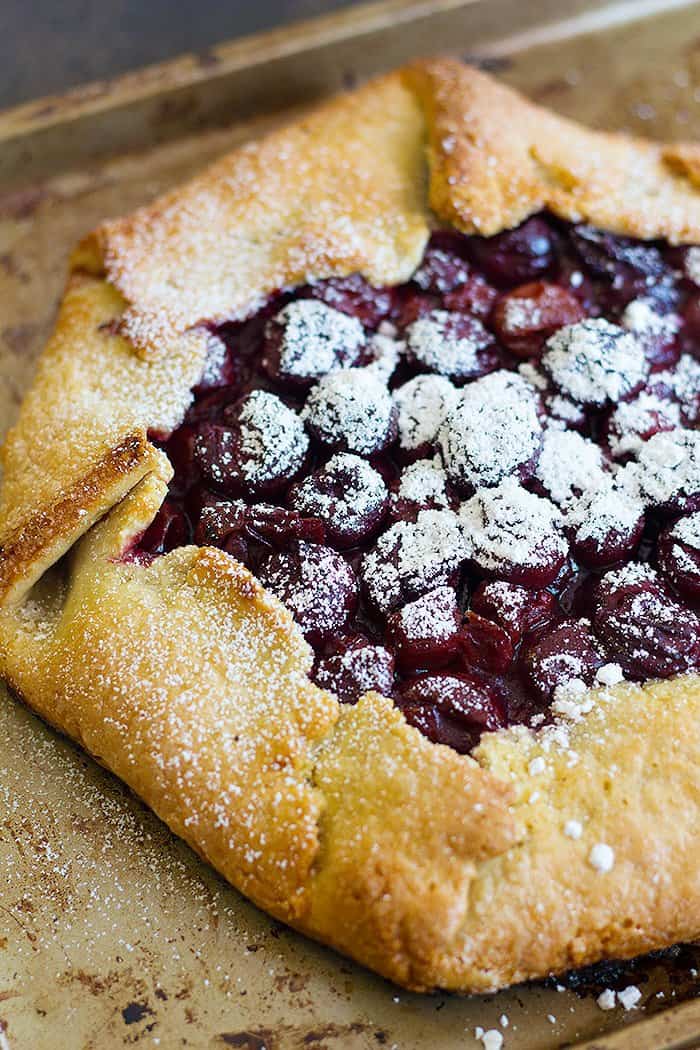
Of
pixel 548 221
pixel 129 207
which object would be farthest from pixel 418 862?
pixel 129 207

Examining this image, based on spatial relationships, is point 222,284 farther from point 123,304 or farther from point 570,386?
point 570,386

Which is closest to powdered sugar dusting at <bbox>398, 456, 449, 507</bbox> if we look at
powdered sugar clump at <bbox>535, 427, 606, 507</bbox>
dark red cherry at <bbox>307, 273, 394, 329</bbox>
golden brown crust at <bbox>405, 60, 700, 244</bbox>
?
powdered sugar clump at <bbox>535, 427, 606, 507</bbox>

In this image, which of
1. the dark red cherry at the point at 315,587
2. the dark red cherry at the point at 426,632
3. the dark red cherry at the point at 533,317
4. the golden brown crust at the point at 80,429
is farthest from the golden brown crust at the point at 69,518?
the dark red cherry at the point at 533,317

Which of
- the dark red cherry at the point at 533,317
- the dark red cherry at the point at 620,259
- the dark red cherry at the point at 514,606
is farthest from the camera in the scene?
the dark red cherry at the point at 620,259

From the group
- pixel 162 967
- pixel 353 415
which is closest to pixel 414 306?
pixel 353 415

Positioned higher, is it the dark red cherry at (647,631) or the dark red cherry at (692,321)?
the dark red cherry at (692,321)

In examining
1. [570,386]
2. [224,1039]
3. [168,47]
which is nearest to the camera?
[224,1039]

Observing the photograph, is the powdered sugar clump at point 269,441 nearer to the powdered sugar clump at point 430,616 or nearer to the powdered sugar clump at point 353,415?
the powdered sugar clump at point 353,415
